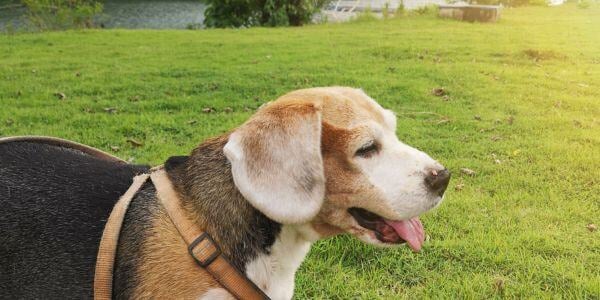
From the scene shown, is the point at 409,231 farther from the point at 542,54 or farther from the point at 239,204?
the point at 542,54

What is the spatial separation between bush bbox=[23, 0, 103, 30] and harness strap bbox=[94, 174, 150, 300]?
50.7 feet

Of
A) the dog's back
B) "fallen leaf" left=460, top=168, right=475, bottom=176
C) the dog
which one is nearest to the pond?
"fallen leaf" left=460, top=168, right=475, bottom=176

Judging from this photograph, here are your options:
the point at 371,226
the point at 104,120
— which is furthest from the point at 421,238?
the point at 104,120

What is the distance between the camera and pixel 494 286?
405 centimetres

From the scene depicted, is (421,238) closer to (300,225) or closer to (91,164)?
(300,225)

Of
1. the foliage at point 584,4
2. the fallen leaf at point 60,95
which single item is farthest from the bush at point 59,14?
the foliage at point 584,4

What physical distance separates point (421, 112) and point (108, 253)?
6.25 meters

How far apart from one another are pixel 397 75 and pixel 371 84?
3.56 feet

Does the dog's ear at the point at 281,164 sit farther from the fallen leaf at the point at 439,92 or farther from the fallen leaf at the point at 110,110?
the fallen leaf at the point at 439,92

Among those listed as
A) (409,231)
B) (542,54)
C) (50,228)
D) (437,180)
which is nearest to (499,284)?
(409,231)

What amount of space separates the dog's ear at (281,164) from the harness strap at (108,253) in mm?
672

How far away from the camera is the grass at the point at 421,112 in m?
4.28

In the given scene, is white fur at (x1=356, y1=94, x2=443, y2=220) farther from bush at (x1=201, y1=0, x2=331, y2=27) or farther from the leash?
bush at (x1=201, y1=0, x2=331, y2=27)

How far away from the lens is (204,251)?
2506mm
